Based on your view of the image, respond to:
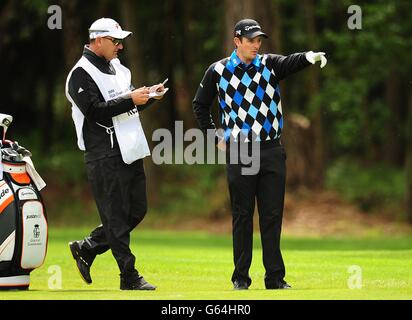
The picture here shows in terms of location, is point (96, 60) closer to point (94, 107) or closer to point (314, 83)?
point (94, 107)

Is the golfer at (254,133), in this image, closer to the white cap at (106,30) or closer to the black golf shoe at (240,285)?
the black golf shoe at (240,285)

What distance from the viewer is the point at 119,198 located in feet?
31.6

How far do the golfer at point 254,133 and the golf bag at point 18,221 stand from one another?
1.79 metres

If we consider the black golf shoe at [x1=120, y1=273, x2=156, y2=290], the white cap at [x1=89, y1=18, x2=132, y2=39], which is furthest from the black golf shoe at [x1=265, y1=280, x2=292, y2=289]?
the white cap at [x1=89, y1=18, x2=132, y2=39]

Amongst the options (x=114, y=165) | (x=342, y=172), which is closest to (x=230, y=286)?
(x=114, y=165)

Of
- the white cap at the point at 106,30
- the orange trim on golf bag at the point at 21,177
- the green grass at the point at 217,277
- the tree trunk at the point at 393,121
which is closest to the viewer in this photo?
the green grass at the point at 217,277

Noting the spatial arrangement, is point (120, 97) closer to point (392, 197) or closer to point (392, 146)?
point (392, 197)

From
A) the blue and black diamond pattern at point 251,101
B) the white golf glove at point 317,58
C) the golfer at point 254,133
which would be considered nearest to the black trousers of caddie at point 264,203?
the golfer at point 254,133

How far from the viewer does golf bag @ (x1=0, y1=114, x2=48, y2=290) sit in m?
9.49

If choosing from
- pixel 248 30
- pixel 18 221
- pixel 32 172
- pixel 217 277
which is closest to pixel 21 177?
pixel 32 172

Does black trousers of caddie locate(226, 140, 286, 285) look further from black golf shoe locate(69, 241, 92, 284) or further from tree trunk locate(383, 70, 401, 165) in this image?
tree trunk locate(383, 70, 401, 165)

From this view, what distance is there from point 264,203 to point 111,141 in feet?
4.90

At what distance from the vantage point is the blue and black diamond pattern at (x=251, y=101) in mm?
9469

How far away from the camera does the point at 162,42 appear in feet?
105
